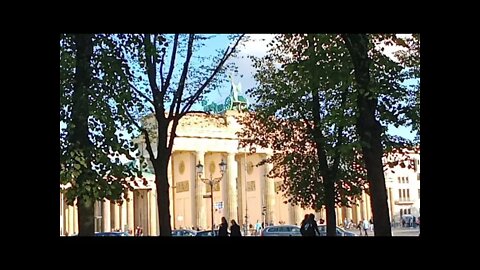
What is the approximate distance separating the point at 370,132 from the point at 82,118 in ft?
14.1

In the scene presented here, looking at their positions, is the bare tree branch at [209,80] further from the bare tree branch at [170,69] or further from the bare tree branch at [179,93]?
the bare tree branch at [170,69]

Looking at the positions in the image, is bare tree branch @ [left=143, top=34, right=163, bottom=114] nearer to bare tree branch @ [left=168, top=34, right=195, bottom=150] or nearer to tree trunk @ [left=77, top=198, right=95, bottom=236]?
bare tree branch @ [left=168, top=34, right=195, bottom=150]

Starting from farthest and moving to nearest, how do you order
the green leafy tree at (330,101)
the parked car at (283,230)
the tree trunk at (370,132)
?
the parked car at (283,230)
the green leafy tree at (330,101)
the tree trunk at (370,132)

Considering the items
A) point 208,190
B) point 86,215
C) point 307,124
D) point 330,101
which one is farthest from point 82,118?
point 208,190

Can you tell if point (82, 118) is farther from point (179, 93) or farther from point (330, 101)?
point (330, 101)

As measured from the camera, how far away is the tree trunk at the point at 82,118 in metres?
10.2

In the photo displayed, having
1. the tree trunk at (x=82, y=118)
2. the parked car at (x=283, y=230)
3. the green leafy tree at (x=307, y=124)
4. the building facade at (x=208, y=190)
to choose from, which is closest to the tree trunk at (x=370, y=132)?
the green leafy tree at (x=307, y=124)

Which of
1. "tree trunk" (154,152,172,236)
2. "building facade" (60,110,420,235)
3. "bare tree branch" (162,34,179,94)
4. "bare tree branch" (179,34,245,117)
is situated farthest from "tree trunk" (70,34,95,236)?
"building facade" (60,110,420,235)

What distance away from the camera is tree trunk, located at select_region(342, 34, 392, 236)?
10705mm

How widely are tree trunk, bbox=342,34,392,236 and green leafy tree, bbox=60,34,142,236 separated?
3534 mm

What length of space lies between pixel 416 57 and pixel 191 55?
4.03m
